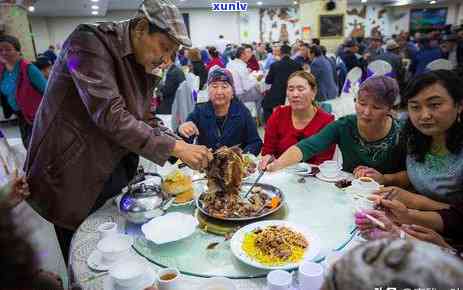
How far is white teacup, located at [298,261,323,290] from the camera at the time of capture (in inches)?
40.9

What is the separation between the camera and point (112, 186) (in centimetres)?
196

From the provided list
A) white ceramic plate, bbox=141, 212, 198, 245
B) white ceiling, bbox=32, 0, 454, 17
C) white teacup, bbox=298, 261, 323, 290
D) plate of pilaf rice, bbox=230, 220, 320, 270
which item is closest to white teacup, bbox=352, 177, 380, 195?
plate of pilaf rice, bbox=230, 220, 320, 270

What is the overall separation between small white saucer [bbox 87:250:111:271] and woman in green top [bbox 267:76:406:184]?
1.21 meters

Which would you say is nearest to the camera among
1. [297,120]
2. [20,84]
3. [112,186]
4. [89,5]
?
[112,186]

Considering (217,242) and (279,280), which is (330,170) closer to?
(217,242)

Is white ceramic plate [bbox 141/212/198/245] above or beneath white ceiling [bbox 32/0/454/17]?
beneath

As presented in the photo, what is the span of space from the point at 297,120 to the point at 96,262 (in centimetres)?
208

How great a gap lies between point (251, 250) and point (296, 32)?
19.5m

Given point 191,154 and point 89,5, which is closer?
point 191,154

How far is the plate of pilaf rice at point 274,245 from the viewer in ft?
4.00

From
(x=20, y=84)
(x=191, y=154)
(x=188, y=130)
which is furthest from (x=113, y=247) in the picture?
(x=20, y=84)

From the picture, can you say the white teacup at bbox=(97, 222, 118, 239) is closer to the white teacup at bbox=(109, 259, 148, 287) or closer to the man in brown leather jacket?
the white teacup at bbox=(109, 259, 148, 287)

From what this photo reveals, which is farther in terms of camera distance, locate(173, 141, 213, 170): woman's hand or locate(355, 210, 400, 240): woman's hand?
locate(173, 141, 213, 170): woman's hand

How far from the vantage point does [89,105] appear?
155 centimetres
